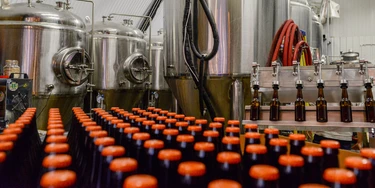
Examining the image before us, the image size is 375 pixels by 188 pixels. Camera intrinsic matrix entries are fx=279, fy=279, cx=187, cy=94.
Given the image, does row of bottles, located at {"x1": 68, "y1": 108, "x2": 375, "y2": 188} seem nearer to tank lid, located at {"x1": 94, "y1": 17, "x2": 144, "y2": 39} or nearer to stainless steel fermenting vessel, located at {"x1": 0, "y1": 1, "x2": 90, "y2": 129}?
stainless steel fermenting vessel, located at {"x1": 0, "y1": 1, "x2": 90, "y2": 129}

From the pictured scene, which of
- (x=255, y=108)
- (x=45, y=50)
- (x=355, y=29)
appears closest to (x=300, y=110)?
(x=255, y=108)

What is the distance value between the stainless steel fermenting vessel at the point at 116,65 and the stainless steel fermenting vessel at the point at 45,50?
0.53 m

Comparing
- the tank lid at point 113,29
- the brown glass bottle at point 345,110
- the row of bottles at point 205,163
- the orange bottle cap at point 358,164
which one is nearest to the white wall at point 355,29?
the tank lid at point 113,29

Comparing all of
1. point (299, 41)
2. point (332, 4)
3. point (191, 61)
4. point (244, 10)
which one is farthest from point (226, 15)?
point (332, 4)

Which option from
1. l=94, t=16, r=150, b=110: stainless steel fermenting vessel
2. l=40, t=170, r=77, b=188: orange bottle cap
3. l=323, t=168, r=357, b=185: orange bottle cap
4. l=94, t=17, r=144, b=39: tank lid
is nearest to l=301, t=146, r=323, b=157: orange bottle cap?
l=323, t=168, r=357, b=185: orange bottle cap

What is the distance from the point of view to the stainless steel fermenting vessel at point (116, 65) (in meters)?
2.89

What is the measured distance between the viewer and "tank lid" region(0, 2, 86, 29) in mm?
2125

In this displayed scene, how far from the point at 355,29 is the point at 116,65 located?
5.37 meters

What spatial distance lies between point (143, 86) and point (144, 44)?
48cm

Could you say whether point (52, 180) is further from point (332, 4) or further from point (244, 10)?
Answer: point (332, 4)

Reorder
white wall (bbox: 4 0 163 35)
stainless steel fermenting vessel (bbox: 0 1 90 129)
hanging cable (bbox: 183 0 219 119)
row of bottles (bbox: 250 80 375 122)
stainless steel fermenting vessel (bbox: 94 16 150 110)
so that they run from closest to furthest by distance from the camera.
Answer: row of bottles (bbox: 250 80 375 122) < hanging cable (bbox: 183 0 219 119) < stainless steel fermenting vessel (bbox: 0 1 90 129) < stainless steel fermenting vessel (bbox: 94 16 150 110) < white wall (bbox: 4 0 163 35)

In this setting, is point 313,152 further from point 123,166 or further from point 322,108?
point 322,108

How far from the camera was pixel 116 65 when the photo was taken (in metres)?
2.93

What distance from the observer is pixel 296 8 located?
3199mm
